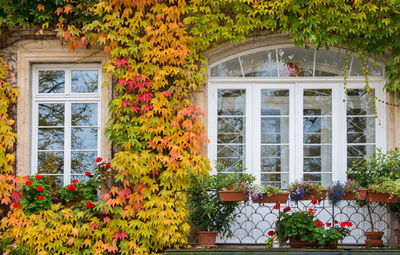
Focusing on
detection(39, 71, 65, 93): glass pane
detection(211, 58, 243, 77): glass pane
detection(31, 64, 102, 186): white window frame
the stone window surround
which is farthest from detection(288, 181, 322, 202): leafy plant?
detection(39, 71, 65, 93): glass pane

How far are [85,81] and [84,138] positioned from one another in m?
0.81

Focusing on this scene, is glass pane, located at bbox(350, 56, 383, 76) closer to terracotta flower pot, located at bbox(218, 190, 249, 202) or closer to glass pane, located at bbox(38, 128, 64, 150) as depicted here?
terracotta flower pot, located at bbox(218, 190, 249, 202)

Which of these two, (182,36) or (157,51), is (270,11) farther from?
(157,51)

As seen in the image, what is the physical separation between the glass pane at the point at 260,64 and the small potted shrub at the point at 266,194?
68.2 inches

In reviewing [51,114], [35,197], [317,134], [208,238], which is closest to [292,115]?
[317,134]

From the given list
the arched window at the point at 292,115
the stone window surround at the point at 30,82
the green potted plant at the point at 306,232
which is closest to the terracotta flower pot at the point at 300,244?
the green potted plant at the point at 306,232

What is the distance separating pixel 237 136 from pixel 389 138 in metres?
2.05

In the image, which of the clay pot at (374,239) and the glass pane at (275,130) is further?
the glass pane at (275,130)

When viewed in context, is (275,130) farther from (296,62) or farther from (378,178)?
(378,178)

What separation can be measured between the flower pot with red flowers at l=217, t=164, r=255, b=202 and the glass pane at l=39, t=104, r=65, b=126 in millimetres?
2494

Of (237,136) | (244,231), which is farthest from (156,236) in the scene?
(237,136)

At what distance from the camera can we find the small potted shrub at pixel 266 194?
5133mm

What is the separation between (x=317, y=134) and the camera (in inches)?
236

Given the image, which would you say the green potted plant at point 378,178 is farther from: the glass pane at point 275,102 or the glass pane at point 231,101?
the glass pane at point 231,101
